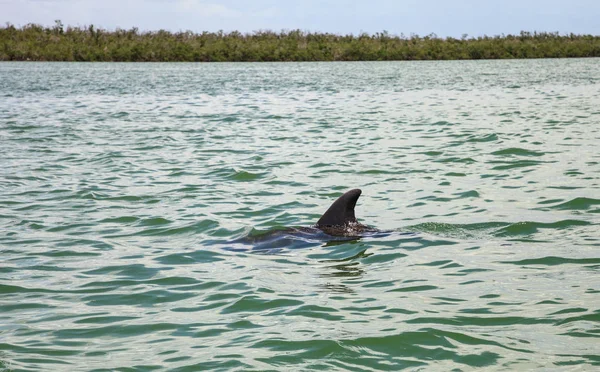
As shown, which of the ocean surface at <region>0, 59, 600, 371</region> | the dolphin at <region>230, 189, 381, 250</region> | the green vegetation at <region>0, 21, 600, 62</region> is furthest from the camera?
the green vegetation at <region>0, 21, 600, 62</region>

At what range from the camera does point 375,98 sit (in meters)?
32.5

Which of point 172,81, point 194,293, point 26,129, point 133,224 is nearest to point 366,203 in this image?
point 133,224

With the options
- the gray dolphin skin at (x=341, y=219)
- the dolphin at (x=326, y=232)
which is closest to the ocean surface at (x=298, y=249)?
the dolphin at (x=326, y=232)

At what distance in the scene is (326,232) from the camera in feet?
31.0

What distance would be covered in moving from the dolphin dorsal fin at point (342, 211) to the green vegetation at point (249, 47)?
5748 cm

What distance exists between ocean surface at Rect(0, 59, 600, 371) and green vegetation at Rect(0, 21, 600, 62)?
44.0 meters

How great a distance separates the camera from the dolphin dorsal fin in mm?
9273

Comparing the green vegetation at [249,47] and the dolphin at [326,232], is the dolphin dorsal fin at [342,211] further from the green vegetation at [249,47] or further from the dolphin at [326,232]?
the green vegetation at [249,47]

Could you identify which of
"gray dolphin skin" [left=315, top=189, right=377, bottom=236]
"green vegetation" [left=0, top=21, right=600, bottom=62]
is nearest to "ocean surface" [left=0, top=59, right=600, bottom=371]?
"gray dolphin skin" [left=315, top=189, right=377, bottom=236]

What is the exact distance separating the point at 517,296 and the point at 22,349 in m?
3.95

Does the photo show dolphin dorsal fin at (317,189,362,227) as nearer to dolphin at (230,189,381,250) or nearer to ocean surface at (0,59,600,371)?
dolphin at (230,189,381,250)

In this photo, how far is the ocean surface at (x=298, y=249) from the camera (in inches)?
240

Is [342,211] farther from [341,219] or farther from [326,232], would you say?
[326,232]

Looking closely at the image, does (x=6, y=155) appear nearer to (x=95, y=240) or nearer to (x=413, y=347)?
(x=95, y=240)
